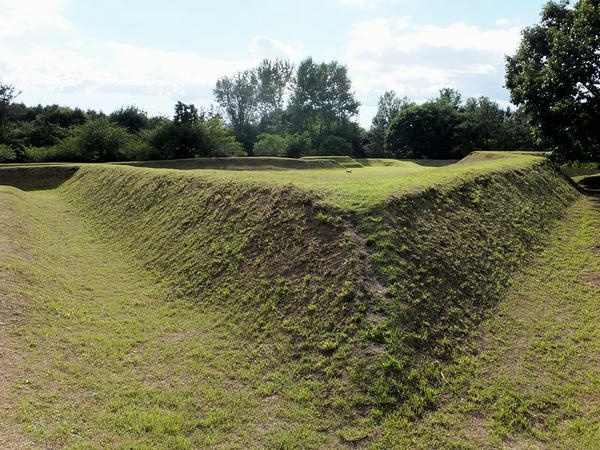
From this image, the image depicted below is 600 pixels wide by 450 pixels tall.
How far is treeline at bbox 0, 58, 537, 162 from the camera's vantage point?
96.6 ft

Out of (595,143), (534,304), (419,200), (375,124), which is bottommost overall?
(534,304)

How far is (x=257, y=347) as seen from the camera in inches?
249

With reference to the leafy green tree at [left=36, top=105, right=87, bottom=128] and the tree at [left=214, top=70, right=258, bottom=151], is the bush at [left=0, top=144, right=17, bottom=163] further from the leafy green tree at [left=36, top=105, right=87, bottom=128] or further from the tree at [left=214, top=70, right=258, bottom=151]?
the tree at [left=214, top=70, right=258, bottom=151]

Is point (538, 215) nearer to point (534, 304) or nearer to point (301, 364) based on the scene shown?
point (534, 304)

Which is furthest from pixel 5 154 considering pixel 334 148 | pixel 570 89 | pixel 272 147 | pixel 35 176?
pixel 570 89

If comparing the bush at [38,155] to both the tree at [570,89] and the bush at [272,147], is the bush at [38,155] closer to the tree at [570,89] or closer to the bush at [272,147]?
the bush at [272,147]

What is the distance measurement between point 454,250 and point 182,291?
5.46 meters

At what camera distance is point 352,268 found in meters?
6.71

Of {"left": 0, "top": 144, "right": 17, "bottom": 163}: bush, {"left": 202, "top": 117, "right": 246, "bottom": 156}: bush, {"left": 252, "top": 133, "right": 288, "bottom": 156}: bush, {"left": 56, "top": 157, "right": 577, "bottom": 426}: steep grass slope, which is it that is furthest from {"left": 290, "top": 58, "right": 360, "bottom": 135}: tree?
{"left": 56, "top": 157, "right": 577, "bottom": 426}: steep grass slope

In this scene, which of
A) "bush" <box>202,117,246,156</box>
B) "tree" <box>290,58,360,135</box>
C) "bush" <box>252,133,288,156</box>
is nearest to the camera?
"bush" <box>202,117,246,156</box>

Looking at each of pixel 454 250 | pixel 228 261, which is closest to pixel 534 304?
pixel 454 250

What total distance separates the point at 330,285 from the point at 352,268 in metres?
0.45

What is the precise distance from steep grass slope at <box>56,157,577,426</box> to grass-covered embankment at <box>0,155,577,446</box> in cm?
3

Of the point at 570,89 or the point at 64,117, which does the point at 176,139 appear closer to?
the point at 64,117
